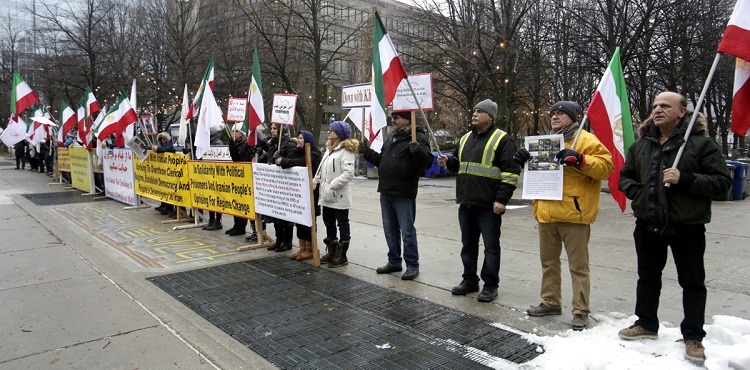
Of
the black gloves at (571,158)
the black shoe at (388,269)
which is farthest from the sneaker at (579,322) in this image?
the black shoe at (388,269)

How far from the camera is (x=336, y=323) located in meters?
4.71

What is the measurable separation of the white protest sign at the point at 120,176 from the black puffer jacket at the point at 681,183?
454 inches

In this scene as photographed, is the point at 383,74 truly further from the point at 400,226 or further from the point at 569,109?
the point at 569,109

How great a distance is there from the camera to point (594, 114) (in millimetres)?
4516

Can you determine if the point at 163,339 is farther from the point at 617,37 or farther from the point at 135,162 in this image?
the point at 617,37

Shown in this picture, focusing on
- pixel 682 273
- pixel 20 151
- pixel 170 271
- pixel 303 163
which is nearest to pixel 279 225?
pixel 303 163

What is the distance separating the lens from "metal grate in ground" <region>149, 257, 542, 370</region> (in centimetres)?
395

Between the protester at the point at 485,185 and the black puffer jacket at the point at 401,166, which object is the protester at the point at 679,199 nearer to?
the protester at the point at 485,185

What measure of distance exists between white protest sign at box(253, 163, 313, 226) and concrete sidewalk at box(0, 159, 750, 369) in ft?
2.55

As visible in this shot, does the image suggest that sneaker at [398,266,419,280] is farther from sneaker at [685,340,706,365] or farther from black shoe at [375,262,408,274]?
sneaker at [685,340,706,365]

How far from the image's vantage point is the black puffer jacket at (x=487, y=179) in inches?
192

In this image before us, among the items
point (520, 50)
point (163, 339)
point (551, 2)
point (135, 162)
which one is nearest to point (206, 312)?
point (163, 339)

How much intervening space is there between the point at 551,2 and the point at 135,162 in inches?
602

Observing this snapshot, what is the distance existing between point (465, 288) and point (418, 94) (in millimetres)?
2706
